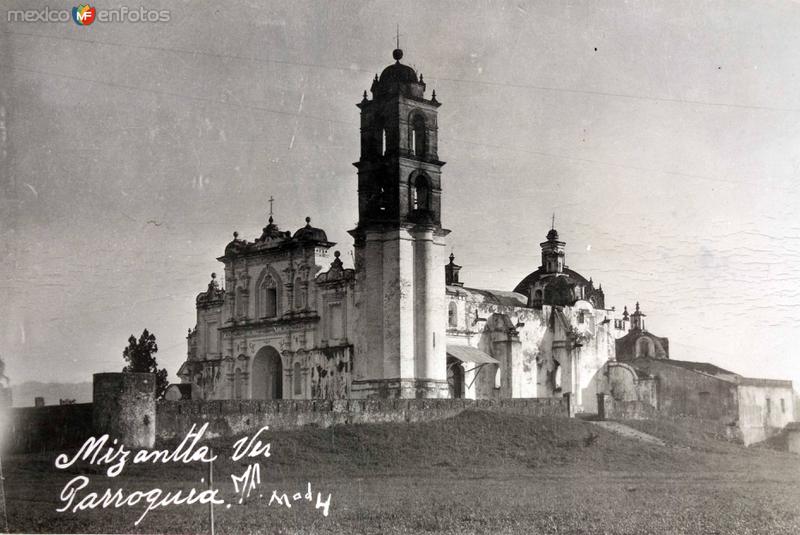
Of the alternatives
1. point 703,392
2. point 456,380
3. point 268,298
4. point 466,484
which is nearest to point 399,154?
point 268,298

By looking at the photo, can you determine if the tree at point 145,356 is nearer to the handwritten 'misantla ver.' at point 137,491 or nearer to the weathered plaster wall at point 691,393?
the handwritten 'misantla ver.' at point 137,491

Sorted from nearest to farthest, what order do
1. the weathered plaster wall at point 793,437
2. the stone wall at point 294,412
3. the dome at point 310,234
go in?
the stone wall at point 294,412
the dome at point 310,234
the weathered plaster wall at point 793,437

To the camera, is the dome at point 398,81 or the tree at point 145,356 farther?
the tree at point 145,356

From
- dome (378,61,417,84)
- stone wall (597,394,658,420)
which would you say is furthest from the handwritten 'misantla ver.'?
stone wall (597,394,658,420)

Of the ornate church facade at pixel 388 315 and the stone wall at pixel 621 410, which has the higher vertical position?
the ornate church facade at pixel 388 315

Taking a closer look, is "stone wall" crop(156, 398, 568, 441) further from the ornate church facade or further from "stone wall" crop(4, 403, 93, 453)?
the ornate church facade

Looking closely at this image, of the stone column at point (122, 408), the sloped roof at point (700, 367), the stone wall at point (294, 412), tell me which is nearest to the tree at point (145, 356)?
the stone wall at point (294, 412)

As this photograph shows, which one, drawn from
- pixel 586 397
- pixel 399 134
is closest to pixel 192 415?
pixel 399 134
